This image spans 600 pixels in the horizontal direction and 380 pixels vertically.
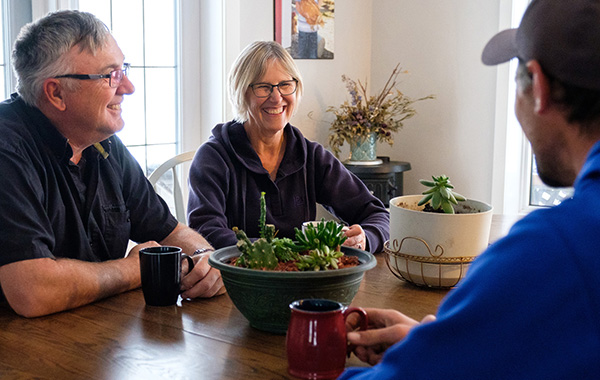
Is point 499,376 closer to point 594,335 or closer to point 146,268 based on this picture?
point 594,335

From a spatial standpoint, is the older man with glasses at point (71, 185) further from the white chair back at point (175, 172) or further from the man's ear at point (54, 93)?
the white chair back at point (175, 172)

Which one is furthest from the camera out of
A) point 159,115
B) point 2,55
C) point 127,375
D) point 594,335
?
point 159,115

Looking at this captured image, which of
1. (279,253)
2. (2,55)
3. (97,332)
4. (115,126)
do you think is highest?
(2,55)

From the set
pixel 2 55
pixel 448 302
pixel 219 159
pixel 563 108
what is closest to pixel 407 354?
pixel 448 302

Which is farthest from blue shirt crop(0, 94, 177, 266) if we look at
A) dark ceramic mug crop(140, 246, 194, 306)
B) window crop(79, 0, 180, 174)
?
window crop(79, 0, 180, 174)

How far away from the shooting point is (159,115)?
3.39 meters

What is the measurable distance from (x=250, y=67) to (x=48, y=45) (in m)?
0.86

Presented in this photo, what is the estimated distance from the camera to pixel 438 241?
1.55 m

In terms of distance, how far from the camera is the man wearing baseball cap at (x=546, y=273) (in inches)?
26.7

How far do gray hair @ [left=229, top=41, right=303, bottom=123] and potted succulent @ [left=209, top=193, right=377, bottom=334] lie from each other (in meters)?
1.21

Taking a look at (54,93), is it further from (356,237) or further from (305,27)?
(305,27)

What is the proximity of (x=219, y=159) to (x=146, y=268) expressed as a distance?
0.92 metres

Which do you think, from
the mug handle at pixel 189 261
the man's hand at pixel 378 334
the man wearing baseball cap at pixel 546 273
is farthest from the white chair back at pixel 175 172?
the man wearing baseball cap at pixel 546 273

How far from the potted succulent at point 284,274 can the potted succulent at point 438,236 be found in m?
0.25
